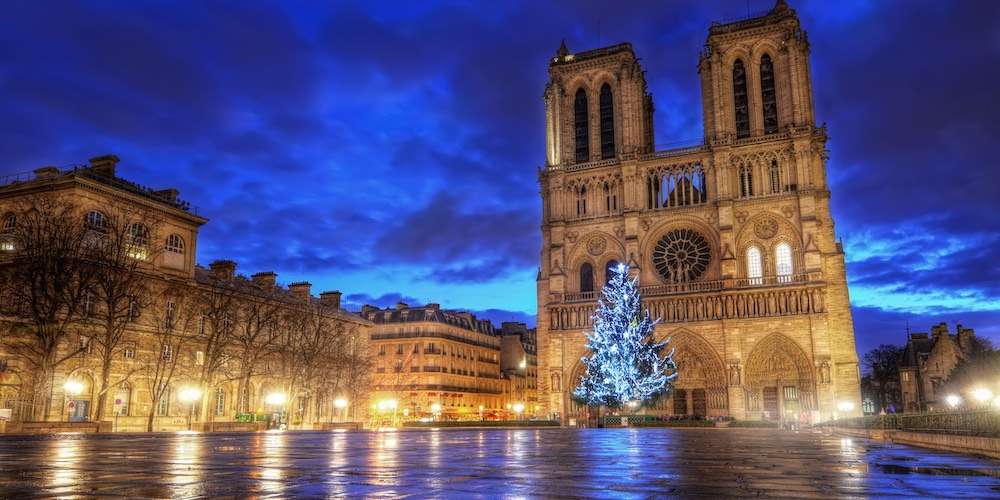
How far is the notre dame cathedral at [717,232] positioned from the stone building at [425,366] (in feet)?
59.1

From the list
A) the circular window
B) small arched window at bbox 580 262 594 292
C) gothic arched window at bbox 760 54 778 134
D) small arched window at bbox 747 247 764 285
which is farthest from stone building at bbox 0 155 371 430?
gothic arched window at bbox 760 54 778 134

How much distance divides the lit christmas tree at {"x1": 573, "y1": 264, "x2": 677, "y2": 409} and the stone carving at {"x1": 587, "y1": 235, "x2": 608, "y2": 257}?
10668 mm

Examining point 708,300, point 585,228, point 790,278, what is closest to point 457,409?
point 585,228

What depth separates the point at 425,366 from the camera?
76.3 m

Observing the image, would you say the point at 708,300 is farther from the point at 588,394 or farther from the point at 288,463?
the point at 288,463

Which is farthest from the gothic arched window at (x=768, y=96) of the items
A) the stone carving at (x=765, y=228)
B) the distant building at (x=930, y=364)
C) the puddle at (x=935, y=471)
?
the puddle at (x=935, y=471)

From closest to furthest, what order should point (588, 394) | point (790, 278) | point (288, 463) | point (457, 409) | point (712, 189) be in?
point (288, 463), point (588, 394), point (790, 278), point (712, 189), point (457, 409)

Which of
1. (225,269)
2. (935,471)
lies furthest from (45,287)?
(935,471)

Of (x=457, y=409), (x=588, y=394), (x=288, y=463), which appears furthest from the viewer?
(x=457, y=409)

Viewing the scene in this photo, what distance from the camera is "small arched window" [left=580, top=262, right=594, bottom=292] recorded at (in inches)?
2408

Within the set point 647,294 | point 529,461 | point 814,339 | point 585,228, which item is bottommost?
point 529,461

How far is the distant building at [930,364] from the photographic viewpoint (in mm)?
73500

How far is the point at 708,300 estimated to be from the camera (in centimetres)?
5591

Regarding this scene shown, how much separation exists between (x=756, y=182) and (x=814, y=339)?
482 inches
